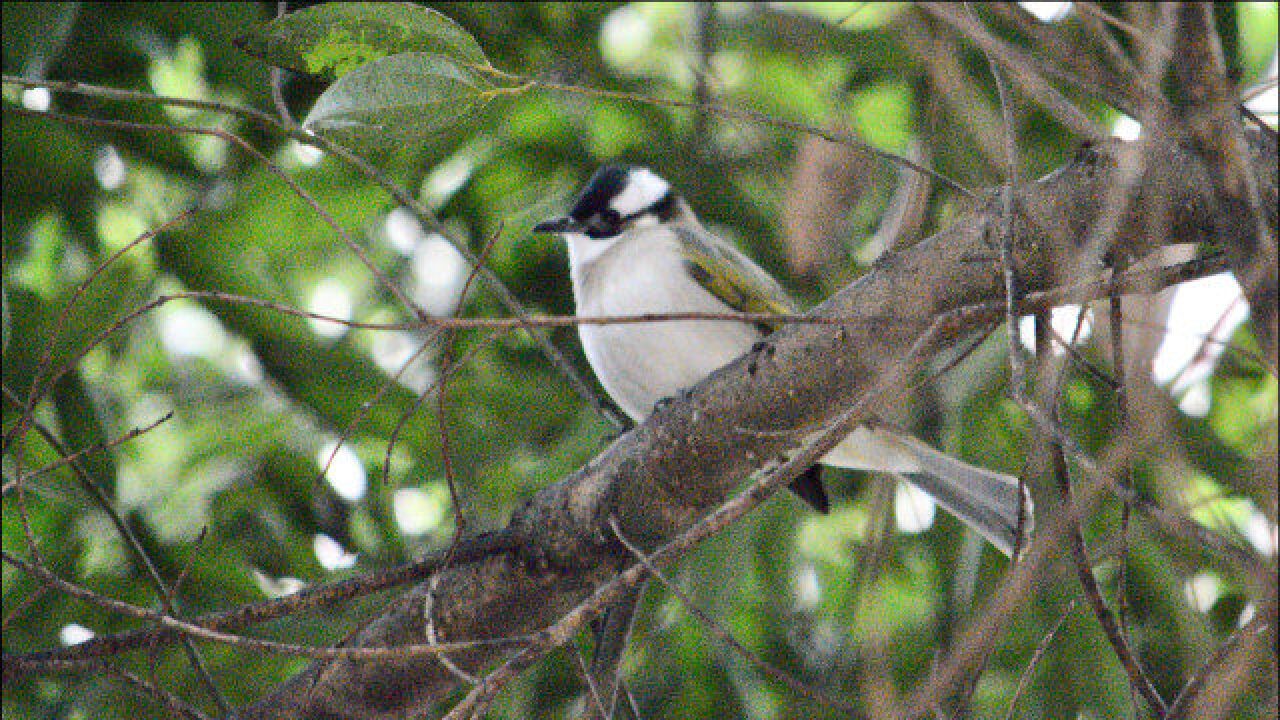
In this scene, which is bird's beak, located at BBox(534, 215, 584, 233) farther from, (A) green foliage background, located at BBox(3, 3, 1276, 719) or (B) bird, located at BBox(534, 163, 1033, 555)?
(A) green foliage background, located at BBox(3, 3, 1276, 719)

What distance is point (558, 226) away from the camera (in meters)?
3.85

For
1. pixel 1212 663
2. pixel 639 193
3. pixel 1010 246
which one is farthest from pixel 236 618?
pixel 639 193

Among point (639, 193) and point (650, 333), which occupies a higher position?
point (639, 193)

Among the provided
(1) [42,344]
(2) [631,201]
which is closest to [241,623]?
(1) [42,344]

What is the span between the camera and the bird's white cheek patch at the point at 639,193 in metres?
4.07

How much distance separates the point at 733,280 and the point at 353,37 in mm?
1730

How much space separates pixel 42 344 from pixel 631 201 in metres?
1.63

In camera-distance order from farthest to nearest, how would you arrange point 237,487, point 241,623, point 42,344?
1. point 237,487
2. point 42,344
3. point 241,623

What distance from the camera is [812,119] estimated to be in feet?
14.9

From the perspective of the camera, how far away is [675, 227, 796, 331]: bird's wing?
11.9 feet

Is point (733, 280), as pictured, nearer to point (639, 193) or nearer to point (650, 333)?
point (650, 333)

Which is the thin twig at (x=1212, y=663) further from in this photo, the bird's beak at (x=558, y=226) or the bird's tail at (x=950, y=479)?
the bird's beak at (x=558, y=226)

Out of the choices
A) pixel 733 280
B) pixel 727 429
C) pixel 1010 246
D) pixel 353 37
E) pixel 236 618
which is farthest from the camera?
pixel 733 280

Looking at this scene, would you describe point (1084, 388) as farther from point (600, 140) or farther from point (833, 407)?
point (833, 407)
